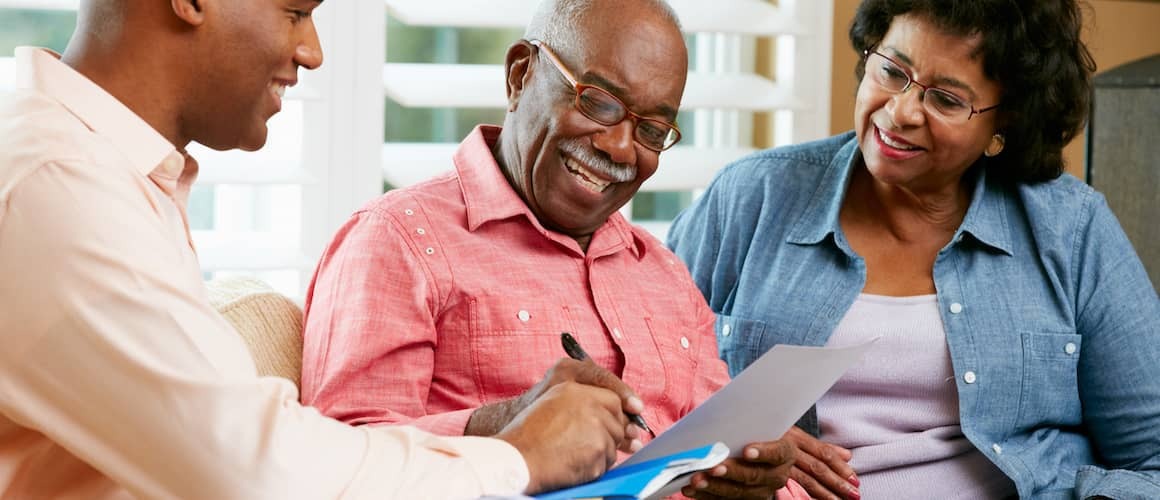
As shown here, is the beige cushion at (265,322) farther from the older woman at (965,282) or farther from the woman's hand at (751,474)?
the older woman at (965,282)

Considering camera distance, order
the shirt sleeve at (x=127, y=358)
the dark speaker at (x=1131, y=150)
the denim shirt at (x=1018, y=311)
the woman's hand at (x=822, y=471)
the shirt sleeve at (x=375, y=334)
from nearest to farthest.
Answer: the shirt sleeve at (x=127, y=358)
the shirt sleeve at (x=375, y=334)
the woman's hand at (x=822, y=471)
the denim shirt at (x=1018, y=311)
the dark speaker at (x=1131, y=150)

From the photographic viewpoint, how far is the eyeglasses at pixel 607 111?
1.66 meters

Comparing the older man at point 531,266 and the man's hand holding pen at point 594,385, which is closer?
the man's hand holding pen at point 594,385

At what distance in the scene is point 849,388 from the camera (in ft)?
6.79

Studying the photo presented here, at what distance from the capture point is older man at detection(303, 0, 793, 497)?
1.53 metres

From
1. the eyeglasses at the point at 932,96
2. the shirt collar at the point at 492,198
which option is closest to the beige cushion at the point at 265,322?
the shirt collar at the point at 492,198

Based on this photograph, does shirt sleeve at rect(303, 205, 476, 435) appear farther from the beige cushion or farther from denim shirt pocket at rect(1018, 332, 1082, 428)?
denim shirt pocket at rect(1018, 332, 1082, 428)

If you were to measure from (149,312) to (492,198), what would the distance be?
2.43 feet

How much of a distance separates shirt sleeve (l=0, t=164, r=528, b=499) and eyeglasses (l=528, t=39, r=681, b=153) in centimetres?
70

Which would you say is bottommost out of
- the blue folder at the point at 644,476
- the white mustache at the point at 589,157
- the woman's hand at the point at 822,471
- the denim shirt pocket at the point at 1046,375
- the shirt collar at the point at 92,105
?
the woman's hand at the point at 822,471

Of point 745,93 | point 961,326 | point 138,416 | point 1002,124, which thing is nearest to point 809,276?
point 961,326

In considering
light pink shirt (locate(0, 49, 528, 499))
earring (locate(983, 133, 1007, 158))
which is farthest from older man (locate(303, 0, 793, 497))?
earring (locate(983, 133, 1007, 158))

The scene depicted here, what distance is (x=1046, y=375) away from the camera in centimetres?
207

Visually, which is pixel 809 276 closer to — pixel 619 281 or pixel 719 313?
pixel 719 313
